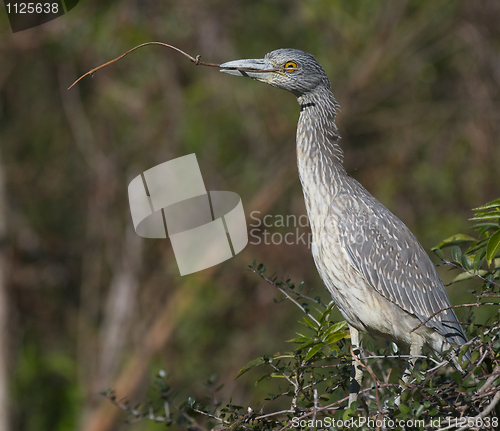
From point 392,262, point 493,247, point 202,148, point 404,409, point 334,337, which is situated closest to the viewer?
point 404,409

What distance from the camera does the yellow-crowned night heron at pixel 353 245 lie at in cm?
257

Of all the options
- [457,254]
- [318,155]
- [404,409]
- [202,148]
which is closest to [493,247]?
[457,254]

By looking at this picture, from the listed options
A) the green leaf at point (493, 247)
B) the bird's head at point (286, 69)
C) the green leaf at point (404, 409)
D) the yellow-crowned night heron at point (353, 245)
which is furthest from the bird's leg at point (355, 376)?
the bird's head at point (286, 69)

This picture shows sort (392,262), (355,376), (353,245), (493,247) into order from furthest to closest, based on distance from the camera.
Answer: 1. (392,262)
2. (353,245)
3. (355,376)
4. (493,247)

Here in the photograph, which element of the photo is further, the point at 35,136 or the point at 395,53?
the point at 35,136

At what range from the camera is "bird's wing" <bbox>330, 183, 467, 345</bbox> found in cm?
261

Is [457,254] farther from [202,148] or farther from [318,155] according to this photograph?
[202,148]

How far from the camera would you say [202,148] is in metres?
6.83

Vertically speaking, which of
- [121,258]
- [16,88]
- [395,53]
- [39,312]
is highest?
[16,88]

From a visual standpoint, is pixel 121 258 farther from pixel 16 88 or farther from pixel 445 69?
pixel 445 69

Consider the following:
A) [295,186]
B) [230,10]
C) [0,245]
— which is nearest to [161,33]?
[230,10]

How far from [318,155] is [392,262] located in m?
0.74

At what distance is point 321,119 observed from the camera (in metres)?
2.94

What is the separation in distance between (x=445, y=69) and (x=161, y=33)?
4.10 meters
